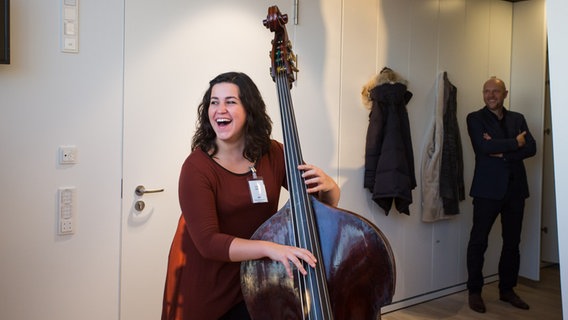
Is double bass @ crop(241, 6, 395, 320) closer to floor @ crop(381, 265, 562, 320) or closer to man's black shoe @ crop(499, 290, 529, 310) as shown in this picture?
floor @ crop(381, 265, 562, 320)

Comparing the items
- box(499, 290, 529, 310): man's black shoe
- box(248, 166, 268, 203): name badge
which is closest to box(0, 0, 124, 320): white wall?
box(248, 166, 268, 203): name badge

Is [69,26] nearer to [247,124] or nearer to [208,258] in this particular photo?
[247,124]

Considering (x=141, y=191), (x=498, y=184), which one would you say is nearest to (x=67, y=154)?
(x=141, y=191)

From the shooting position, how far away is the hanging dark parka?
3514 millimetres

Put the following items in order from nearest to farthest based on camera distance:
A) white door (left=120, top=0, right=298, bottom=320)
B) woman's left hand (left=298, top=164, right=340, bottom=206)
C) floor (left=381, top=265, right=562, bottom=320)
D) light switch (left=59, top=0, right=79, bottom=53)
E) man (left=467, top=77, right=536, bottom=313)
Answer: woman's left hand (left=298, top=164, right=340, bottom=206) → light switch (left=59, top=0, right=79, bottom=53) → white door (left=120, top=0, right=298, bottom=320) → floor (left=381, top=265, right=562, bottom=320) → man (left=467, top=77, right=536, bottom=313)

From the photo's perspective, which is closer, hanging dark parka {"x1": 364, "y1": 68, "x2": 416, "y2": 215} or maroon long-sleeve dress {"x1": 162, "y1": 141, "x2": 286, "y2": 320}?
maroon long-sleeve dress {"x1": 162, "y1": 141, "x2": 286, "y2": 320}

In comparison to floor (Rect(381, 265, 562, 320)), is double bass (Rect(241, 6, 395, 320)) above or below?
above

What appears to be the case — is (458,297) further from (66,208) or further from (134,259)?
(66,208)

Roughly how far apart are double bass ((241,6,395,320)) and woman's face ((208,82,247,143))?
0.33 metres

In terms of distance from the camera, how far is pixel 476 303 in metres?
3.88

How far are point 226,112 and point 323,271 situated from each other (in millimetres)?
573

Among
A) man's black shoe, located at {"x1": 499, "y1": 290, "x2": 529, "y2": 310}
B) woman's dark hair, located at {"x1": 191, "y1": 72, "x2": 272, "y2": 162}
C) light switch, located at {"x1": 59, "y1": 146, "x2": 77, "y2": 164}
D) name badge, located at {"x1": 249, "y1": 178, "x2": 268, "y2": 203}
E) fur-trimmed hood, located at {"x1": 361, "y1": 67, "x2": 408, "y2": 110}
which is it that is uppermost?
fur-trimmed hood, located at {"x1": 361, "y1": 67, "x2": 408, "y2": 110}

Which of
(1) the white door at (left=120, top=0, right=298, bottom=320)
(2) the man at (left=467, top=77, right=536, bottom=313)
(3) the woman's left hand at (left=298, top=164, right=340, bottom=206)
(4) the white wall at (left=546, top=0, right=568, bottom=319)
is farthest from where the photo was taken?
(2) the man at (left=467, top=77, right=536, bottom=313)

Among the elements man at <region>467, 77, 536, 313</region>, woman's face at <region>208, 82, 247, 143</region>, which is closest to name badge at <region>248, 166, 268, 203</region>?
woman's face at <region>208, 82, 247, 143</region>
